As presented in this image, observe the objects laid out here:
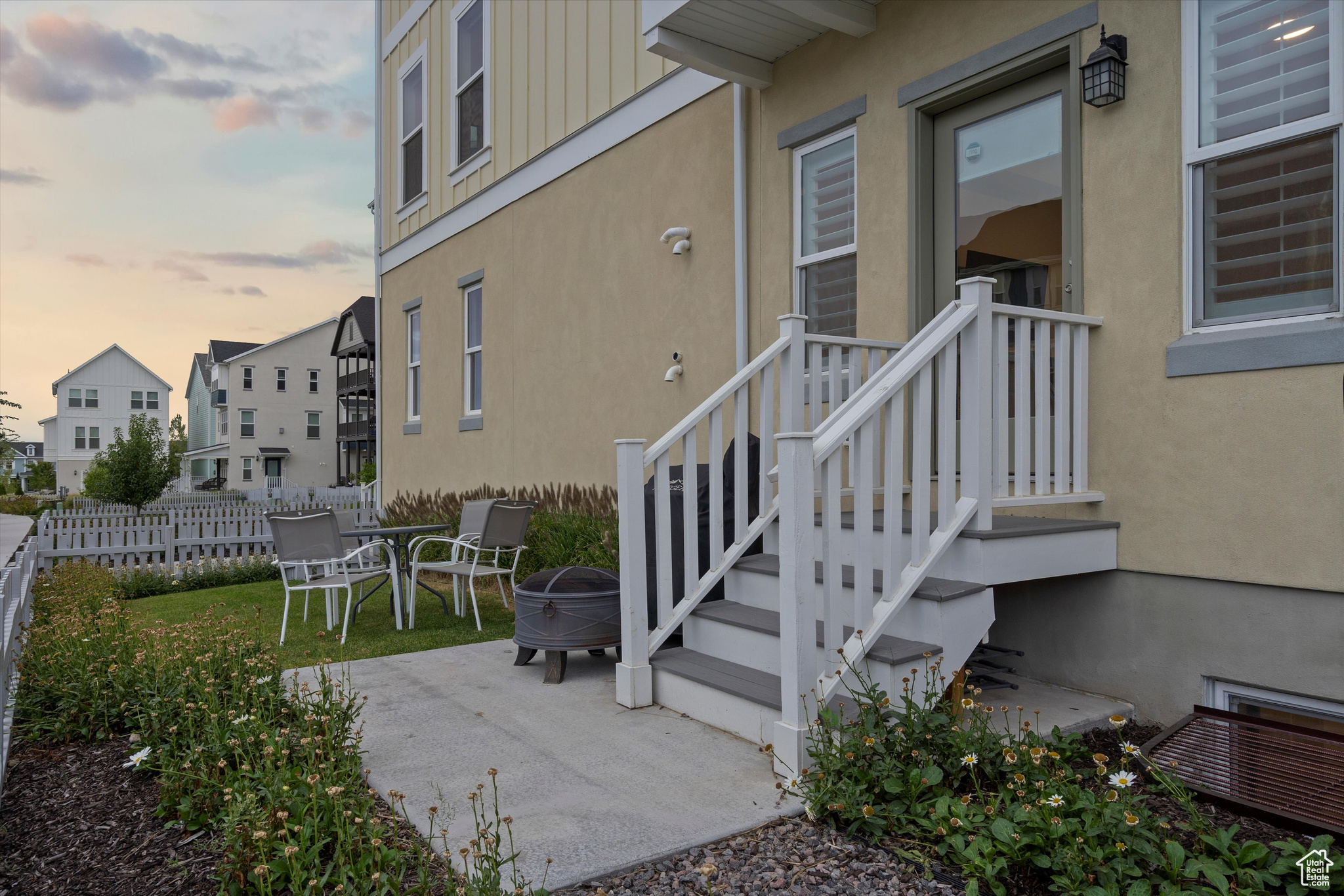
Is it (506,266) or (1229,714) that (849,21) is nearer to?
(1229,714)

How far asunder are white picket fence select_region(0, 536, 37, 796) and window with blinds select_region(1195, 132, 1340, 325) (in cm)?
501

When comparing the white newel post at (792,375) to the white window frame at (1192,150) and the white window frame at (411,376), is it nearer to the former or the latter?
the white window frame at (1192,150)

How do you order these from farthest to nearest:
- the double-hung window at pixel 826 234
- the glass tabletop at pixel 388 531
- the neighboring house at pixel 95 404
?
the neighboring house at pixel 95 404, the glass tabletop at pixel 388 531, the double-hung window at pixel 826 234

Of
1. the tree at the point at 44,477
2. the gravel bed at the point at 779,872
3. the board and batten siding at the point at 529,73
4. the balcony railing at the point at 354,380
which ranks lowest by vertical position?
the tree at the point at 44,477

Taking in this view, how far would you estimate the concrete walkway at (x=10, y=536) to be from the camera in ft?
29.1

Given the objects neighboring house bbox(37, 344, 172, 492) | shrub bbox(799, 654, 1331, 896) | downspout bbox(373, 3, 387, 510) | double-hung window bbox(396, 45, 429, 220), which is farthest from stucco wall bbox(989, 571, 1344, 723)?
neighboring house bbox(37, 344, 172, 492)

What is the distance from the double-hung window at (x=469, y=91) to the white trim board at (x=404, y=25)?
1060 millimetres

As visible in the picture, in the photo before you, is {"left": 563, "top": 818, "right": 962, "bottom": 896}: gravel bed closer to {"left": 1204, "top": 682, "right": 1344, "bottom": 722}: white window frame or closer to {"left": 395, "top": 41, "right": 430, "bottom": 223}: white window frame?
{"left": 1204, "top": 682, "right": 1344, "bottom": 722}: white window frame

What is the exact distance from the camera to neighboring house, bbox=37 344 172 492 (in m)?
43.8

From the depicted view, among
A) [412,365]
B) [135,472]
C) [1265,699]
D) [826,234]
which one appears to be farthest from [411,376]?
[135,472]

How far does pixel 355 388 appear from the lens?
3403 centimetres

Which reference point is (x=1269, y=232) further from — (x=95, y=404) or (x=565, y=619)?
(x=95, y=404)

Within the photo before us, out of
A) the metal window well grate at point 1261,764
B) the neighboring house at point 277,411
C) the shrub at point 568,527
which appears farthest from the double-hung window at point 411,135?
the neighboring house at point 277,411

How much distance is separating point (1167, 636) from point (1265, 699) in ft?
1.31
